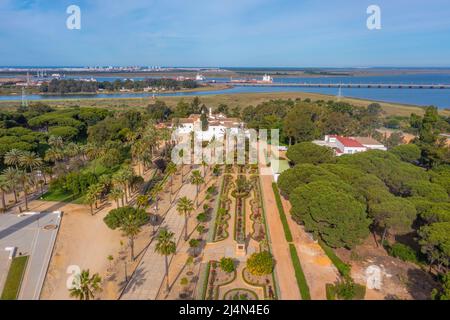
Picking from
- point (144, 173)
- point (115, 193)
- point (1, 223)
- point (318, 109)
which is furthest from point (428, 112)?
point (1, 223)

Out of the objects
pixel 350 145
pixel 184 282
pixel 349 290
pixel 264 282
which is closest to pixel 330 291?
pixel 349 290

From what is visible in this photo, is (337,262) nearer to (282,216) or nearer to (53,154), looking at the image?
(282,216)

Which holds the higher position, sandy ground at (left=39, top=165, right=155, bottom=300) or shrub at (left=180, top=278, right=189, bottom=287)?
sandy ground at (left=39, top=165, right=155, bottom=300)

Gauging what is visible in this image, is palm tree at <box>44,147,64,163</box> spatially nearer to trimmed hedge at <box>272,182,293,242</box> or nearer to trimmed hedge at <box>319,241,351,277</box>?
trimmed hedge at <box>272,182,293,242</box>

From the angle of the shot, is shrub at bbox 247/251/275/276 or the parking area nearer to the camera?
the parking area

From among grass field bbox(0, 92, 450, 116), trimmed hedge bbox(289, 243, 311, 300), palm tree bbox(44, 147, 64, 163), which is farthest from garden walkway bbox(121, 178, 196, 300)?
grass field bbox(0, 92, 450, 116)

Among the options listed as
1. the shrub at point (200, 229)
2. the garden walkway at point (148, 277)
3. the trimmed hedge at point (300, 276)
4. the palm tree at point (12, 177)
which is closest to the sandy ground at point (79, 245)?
the garden walkway at point (148, 277)
